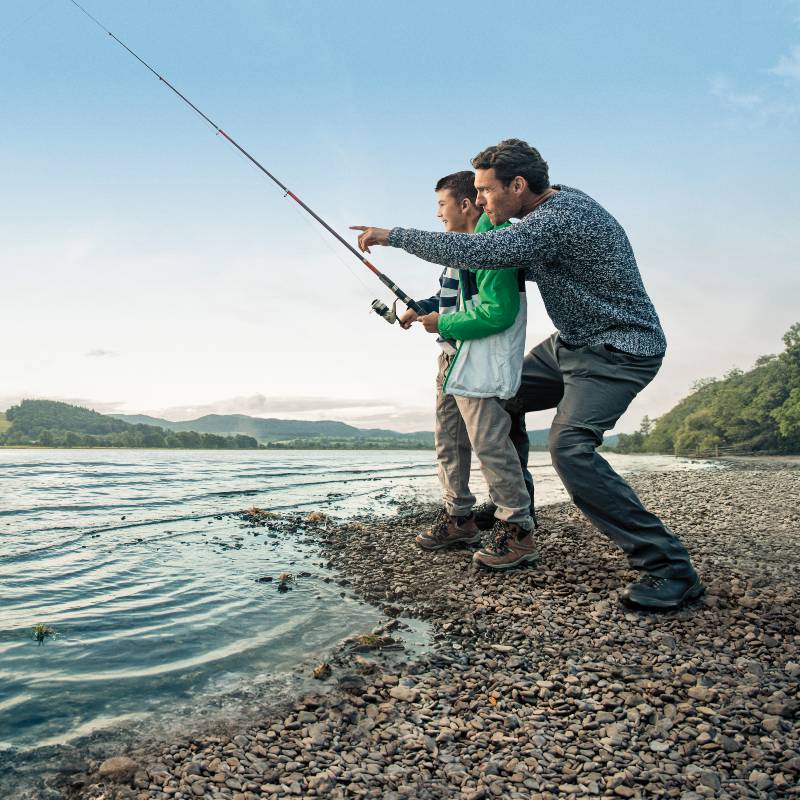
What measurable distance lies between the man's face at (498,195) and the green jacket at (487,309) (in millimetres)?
111

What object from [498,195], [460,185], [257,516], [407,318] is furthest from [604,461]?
[257,516]

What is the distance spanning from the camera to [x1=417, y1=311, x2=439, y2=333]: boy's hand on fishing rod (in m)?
5.34

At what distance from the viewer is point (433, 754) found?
2.71 m

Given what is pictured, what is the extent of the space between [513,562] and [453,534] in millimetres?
953

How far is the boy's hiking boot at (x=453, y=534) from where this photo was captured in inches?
238

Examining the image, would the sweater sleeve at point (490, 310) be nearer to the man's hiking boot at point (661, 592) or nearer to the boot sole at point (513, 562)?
the boot sole at point (513, 562)

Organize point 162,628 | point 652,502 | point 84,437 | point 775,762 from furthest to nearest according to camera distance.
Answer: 1. point 84,437
2. point 652,502
3. point 162,628
4. point 775,762

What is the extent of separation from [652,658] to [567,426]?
59.5 inches

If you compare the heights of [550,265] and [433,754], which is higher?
[550,265]

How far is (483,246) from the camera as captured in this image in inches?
171

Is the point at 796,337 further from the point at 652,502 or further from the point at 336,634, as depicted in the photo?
the point at 336,634

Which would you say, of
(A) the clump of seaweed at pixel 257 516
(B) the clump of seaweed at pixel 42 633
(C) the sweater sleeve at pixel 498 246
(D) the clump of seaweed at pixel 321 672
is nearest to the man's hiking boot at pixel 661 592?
(D) the clump of seaweed at pixel 321 672

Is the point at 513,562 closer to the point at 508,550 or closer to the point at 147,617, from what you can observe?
the point at 508,550

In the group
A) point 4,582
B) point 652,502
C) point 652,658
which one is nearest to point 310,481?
point 652,502
